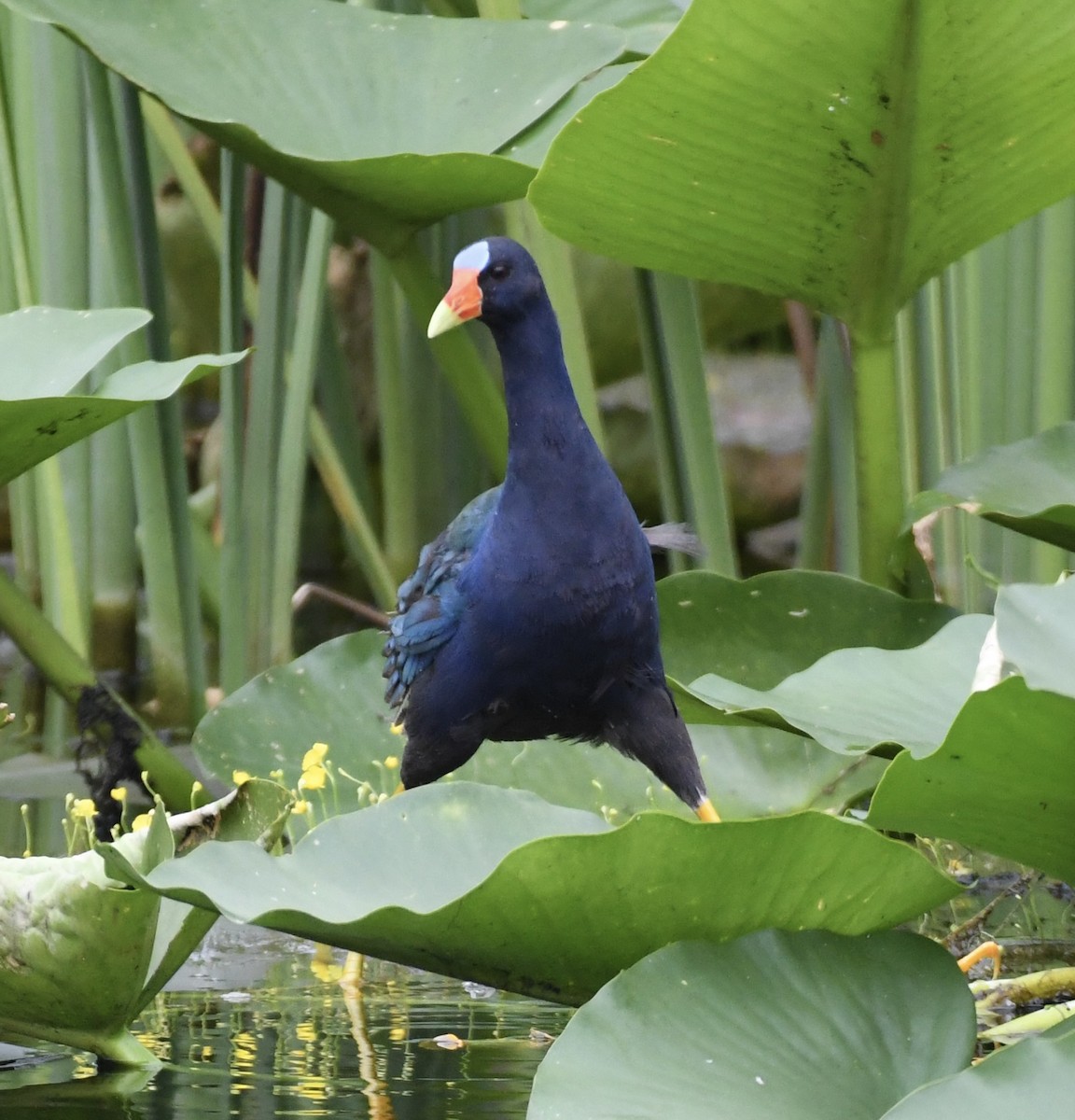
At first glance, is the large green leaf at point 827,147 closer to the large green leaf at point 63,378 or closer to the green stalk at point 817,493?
the large green leaf at point 63,378

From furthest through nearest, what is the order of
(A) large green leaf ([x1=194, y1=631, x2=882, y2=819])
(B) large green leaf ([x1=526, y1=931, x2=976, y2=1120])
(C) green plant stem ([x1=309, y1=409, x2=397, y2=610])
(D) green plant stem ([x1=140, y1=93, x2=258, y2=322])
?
1. (C) green plant stem ([x1=309, y1=409, x2=397, y2=610])
2. (D) green plant stem ([x1=140, y1=93, x2=258, y2=322])
3. (A) large green leaf ([x1=194, y1=631, x2=882, y2=819])
4. (B) large green leaf ([x1=526, y1=931, x2=976, y2=1120])

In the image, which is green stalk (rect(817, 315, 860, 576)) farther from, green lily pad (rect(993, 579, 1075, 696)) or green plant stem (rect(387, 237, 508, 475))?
green lily pad (rect(993, 579, 1075, 696))

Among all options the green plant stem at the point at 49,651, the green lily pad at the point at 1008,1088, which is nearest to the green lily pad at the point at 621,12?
the green plant stem at the point at 49,651

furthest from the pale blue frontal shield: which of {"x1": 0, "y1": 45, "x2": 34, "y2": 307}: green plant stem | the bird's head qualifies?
{"x1": 0, "y1": 45, "x2": 34, "y2": 307}: green plant stem

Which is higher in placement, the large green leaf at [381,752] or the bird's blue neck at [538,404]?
the bird's blue neck at [538,404]

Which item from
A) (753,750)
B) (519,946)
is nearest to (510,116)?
(753,750)

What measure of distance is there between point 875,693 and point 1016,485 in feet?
1.71

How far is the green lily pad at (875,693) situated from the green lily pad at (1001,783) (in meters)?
0.12

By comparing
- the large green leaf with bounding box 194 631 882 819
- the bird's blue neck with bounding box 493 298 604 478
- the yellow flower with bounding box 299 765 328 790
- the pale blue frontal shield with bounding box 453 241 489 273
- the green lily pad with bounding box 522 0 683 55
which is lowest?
the large green leaf with bounding box 194 631 882 819

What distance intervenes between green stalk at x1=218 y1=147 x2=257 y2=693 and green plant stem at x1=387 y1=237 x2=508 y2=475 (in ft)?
0.82

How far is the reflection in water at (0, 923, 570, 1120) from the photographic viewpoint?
1193 mm

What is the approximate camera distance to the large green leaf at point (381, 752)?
1853 millimetres

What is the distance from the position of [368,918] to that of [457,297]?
77 cm

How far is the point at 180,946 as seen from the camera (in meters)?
1.22
